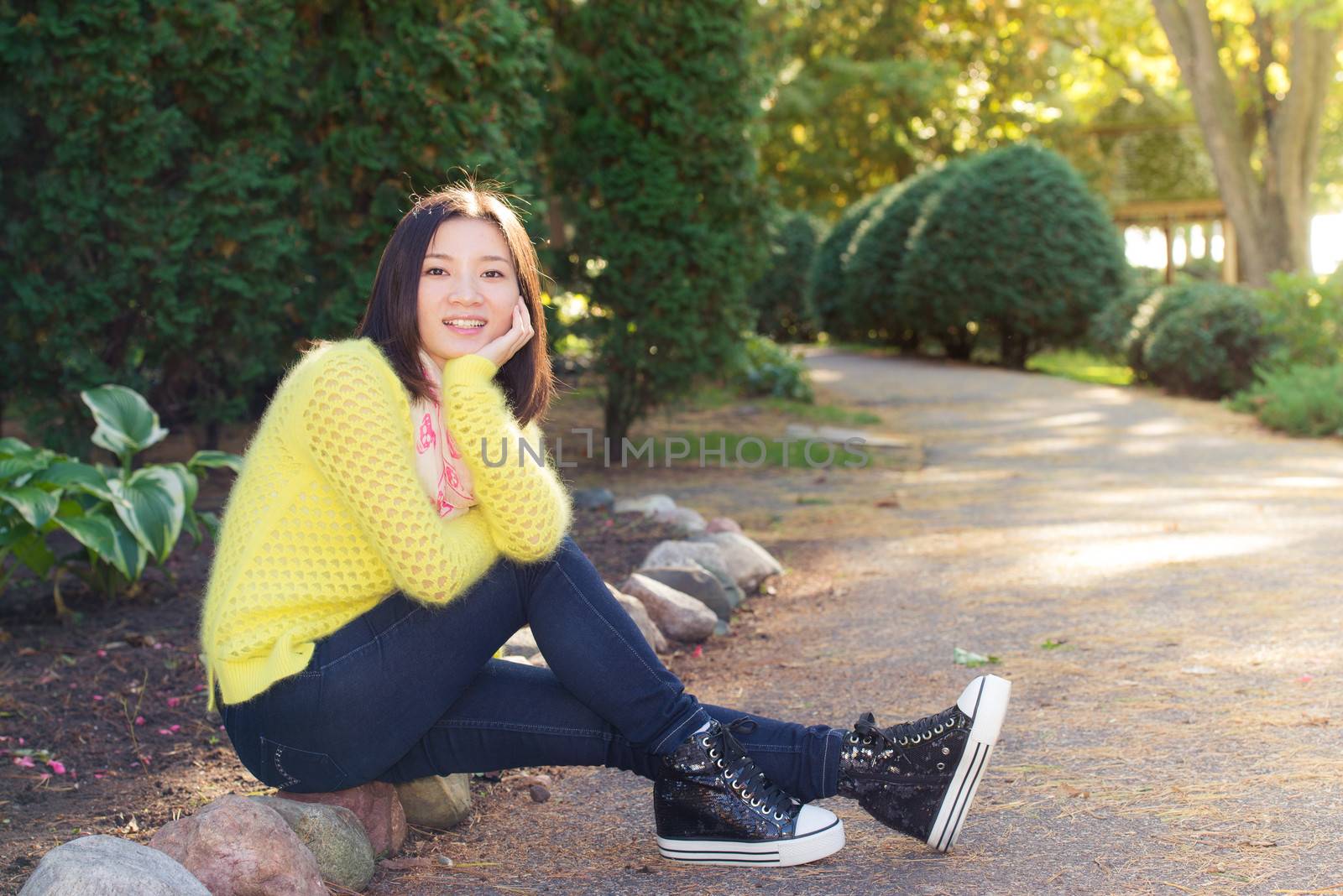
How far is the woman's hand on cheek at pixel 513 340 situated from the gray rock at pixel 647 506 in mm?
2903

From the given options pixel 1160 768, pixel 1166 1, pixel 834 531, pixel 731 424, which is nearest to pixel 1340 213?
pixel 1166 1

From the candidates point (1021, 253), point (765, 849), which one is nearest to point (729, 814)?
point (765, 849)

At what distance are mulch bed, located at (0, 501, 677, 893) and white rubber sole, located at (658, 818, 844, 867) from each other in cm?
62

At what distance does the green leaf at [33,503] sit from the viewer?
3.33m

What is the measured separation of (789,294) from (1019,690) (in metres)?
16.7

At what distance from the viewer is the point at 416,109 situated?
5352 millimetres

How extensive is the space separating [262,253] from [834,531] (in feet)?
8.78

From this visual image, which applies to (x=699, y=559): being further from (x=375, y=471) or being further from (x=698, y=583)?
(x=375, y=471)

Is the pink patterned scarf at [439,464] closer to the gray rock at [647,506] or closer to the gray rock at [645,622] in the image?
Answer: the gray rock at [645,622]

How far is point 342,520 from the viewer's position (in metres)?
2.29

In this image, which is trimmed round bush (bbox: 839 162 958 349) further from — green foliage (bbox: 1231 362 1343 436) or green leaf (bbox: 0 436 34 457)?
green leaf (bbox: 0 436 34 457)

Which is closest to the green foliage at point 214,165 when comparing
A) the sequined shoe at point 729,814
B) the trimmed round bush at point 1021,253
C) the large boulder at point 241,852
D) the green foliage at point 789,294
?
the large boulder at point 241,852

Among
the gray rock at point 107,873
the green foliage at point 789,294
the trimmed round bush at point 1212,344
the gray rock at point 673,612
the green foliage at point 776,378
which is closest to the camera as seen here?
the gray rock at point 107,873

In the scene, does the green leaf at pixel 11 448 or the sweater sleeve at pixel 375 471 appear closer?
the sweater sleeve at pixel 375 471
